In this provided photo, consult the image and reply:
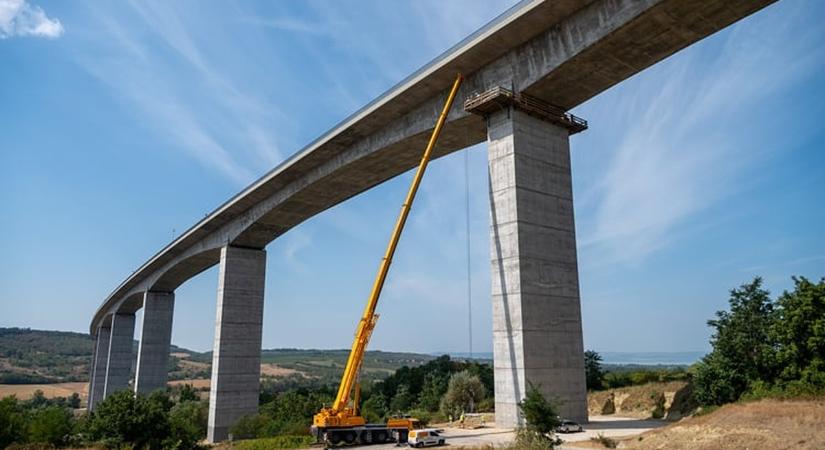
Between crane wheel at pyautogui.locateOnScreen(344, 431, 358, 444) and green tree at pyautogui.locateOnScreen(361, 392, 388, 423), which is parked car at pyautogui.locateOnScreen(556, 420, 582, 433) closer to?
crane wheel at pyautogui.locateOnScreen(344, 431, 358, 444)

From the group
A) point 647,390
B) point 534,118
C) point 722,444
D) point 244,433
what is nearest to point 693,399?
point 647,390

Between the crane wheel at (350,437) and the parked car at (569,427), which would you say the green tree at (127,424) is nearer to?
the crane wheel at (350,437)

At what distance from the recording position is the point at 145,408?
1027 inches

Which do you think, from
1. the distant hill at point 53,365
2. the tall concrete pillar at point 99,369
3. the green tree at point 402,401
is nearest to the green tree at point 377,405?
the green tree at point 402,401

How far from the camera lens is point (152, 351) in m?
59.2

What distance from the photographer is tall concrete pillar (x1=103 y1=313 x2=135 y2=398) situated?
71.4 metres

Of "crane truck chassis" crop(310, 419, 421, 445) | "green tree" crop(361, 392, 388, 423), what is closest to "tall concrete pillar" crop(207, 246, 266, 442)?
"green tree" crop(361, 392, 388, 423)

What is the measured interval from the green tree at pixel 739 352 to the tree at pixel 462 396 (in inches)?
695

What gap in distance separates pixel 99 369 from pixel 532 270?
81.0 metres

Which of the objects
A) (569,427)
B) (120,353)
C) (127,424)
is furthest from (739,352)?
(120,353)

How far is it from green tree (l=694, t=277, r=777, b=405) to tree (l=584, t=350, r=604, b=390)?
18.6 m

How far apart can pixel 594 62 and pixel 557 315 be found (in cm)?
1134

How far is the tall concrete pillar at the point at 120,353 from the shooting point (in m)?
71.4

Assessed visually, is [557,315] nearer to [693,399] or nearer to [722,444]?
[722,444]
